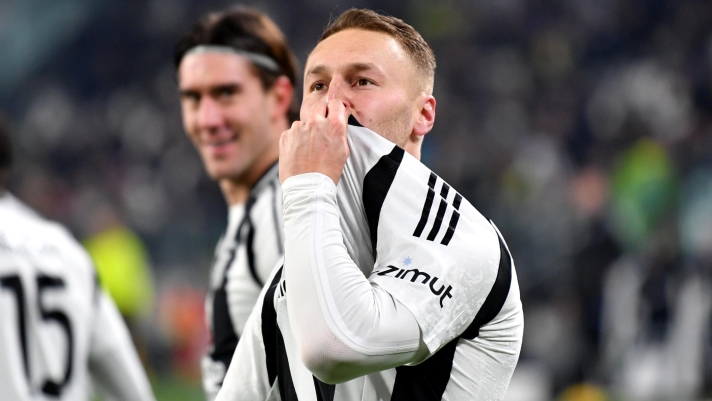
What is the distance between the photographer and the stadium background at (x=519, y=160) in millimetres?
9133

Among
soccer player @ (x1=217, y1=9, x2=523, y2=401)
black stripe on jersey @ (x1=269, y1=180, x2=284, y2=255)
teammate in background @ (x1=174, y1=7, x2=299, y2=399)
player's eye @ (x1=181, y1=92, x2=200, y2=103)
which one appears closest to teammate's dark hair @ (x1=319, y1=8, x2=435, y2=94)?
soccer player @ (x1=217, y1=9, x2=523, y2=401)

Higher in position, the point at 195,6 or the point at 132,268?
the point at 195,6

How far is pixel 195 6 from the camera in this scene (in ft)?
49.7

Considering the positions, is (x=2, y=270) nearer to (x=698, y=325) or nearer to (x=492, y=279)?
(x=492, y=279)

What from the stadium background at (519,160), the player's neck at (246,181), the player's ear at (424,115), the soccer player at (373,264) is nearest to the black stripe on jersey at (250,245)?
the player's neck at (246,181)

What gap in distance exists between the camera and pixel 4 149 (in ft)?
10.9

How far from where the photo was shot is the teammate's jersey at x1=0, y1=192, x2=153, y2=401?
9.98 feet

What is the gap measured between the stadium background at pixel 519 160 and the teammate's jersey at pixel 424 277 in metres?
6.53

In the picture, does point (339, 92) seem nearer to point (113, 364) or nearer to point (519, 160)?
point (113, 364)

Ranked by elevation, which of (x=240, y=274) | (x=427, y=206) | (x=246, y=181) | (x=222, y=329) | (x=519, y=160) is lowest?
(x=222, y=329)

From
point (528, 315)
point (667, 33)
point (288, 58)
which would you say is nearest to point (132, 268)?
point (528, 315)

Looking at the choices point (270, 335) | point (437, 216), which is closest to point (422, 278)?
point (437, 216)

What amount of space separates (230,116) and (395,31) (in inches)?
66.5

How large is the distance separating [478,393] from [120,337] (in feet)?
6.21
